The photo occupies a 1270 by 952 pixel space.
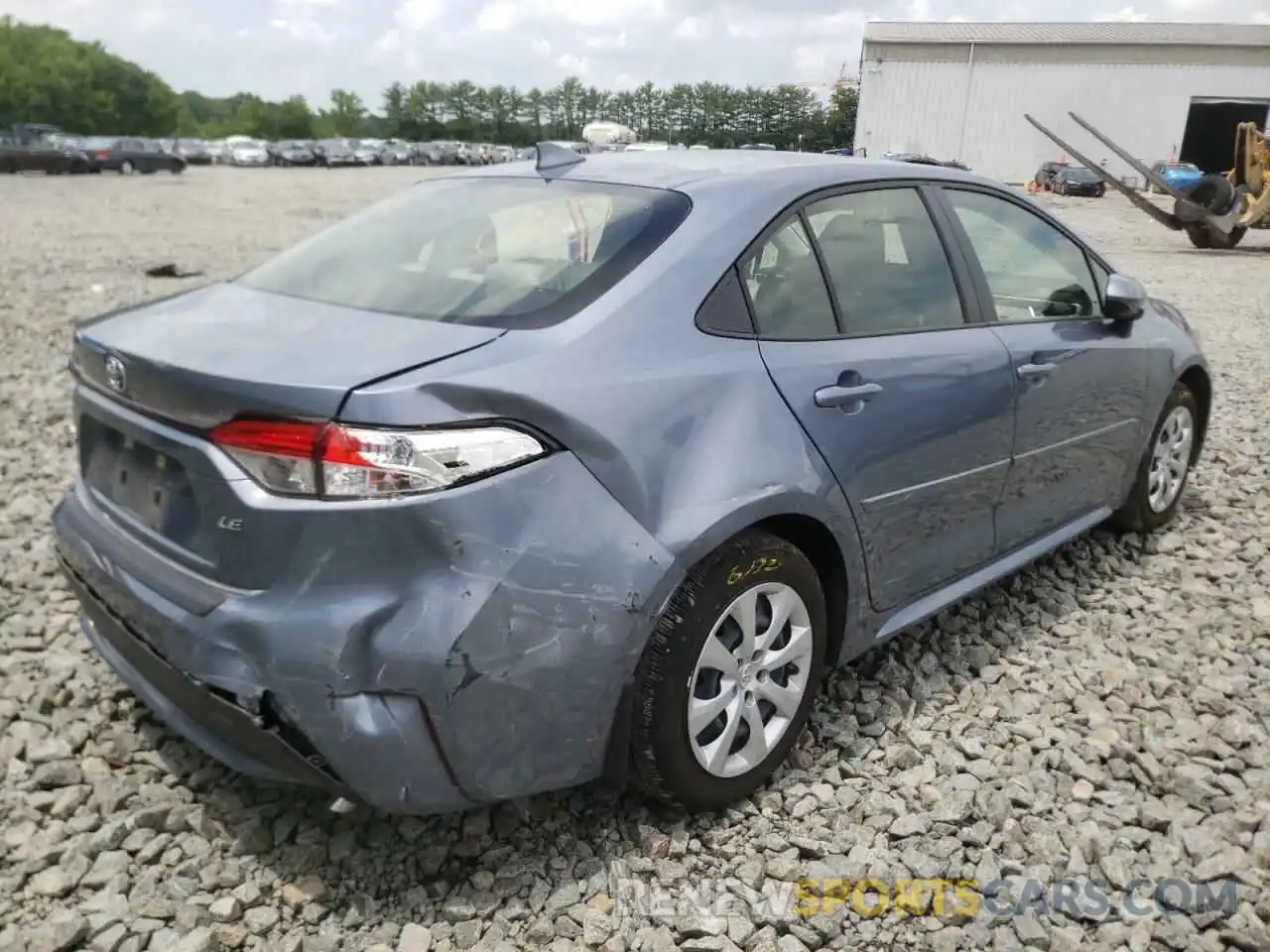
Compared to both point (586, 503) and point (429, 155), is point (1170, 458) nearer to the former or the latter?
point (586, 503)

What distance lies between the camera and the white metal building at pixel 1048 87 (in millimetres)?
44750

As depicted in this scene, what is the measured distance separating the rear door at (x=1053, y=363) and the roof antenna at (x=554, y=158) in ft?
4.02

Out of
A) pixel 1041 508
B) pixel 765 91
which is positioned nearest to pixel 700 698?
pixel 1041 508

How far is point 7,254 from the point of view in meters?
13.0

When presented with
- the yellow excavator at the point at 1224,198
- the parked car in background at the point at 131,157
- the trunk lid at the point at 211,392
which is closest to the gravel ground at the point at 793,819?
the trunk lid at the point at 211,392

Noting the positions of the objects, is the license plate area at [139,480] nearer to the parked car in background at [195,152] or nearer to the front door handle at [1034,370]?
the front door handle at [1034,370]

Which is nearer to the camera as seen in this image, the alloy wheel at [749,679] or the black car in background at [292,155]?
the alloy wheel at [749,679]

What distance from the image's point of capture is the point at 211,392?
6.56 feet

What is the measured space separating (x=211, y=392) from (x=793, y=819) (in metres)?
1.75

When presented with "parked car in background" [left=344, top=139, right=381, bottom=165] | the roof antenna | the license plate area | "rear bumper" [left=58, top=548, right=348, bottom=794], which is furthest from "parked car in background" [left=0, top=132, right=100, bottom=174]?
"rear bumper" [left=58, top=548, right=348, bottom=794]

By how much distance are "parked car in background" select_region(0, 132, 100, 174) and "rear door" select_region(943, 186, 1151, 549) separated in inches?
1661

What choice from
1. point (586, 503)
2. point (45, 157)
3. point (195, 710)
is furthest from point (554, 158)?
point (45, 157)

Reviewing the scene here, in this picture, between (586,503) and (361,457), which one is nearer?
(361,457)

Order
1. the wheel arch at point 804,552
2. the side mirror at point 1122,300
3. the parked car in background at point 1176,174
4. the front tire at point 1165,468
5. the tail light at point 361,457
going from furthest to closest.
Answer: the parked car in background at point 1176,174 → the front tire at point 1165,468 → the side mirror at point 1122,300 → the wheel arch at point 804,552 → the tail light at point 361,457
